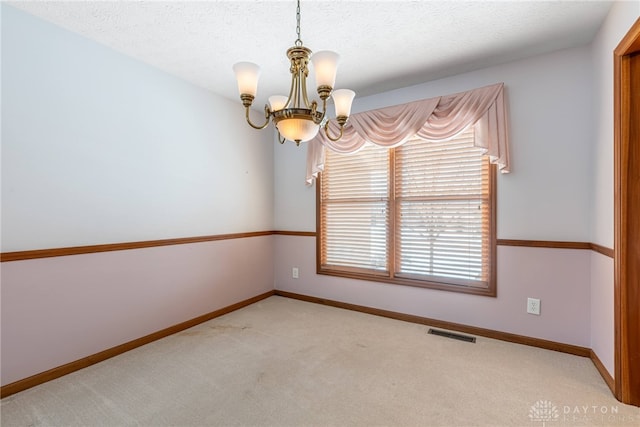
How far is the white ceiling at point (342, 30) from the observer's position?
187cm

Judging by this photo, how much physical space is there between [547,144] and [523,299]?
1283 millimetres

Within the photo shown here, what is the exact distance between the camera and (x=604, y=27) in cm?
201

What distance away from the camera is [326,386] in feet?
6.32

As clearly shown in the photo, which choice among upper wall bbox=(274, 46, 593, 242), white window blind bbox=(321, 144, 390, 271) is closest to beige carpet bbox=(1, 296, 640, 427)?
white window blind bbox=(321, 144, 390, 271)

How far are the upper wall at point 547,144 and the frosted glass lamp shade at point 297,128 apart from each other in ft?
6.15

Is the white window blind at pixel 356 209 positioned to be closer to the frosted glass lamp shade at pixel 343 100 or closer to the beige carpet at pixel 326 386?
the beige carpet at pixel 326 386

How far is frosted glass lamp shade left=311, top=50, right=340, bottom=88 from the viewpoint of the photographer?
148cm

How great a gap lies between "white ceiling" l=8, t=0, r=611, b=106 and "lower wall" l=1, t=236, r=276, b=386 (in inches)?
63.5

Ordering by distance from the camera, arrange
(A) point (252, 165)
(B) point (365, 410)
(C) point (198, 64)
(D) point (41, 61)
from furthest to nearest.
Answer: (A) point (252, 165), (C) point (198, 64), (D) point (41, 61), (B) point (365, 410)

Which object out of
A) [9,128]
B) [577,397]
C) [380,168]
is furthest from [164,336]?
[577,397]

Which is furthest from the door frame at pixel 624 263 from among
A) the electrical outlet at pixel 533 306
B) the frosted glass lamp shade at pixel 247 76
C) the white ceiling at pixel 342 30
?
the frosted glass lamp shade at pixel 247 76

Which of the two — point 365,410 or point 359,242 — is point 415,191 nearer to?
point 359,242

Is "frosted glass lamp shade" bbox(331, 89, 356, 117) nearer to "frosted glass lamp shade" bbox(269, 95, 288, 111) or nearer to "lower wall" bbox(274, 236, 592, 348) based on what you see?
"frosted glass lamp shade" bbox(269, 95, 288, 111)

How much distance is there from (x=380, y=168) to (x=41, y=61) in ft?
9.30
